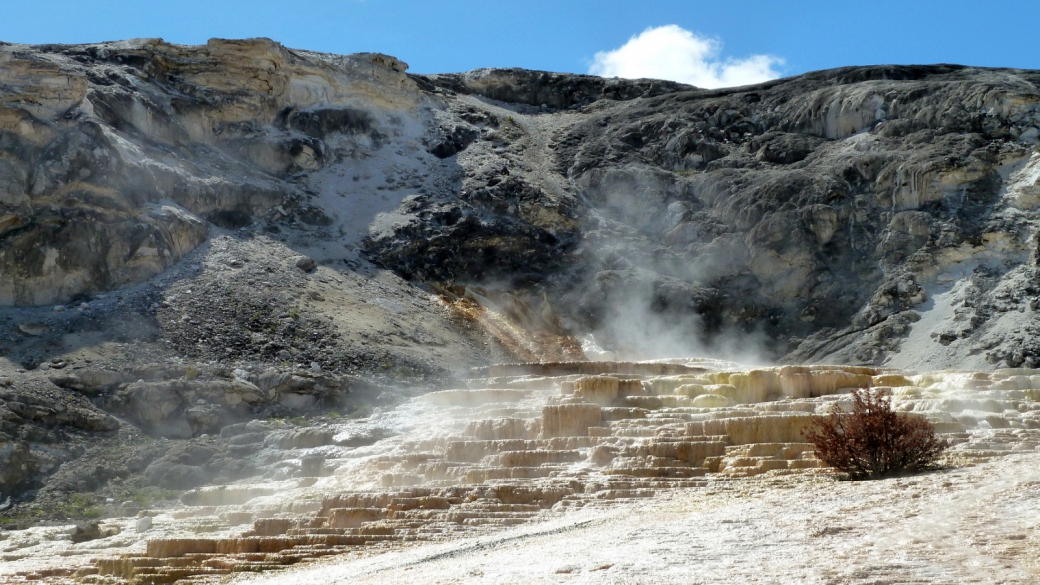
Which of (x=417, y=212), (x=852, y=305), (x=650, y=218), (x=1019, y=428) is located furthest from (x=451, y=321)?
(x=1019, y=428)

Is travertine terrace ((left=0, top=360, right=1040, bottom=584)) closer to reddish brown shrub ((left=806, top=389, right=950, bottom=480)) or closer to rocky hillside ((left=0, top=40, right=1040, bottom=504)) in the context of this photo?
reddish brown shrub ((left=806, top=389, right=950, bottom=480))

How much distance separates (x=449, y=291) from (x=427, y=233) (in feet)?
8.26

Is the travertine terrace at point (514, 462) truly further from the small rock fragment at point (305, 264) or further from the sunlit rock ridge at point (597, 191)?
the sunlit rock ridge at point (597, 191)

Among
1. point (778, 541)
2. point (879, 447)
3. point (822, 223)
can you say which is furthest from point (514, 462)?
point (822, 223)

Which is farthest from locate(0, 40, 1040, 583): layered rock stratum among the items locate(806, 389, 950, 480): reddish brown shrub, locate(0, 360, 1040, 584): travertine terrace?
locate(806, 389, 950, 480): reddish brown shrub

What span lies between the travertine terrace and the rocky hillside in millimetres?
2646

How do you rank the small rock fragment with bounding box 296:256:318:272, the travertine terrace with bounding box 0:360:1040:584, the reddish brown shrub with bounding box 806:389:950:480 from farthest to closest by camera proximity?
the small rock fragment with bounding box 296:256:318:272 < the travertine terrace with bounding box 0:360:1040:584 < the reddish brown shrub with bounding box 806:389:950:480

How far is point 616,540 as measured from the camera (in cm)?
1001

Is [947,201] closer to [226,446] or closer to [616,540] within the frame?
[226,446]

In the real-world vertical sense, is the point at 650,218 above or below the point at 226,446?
above

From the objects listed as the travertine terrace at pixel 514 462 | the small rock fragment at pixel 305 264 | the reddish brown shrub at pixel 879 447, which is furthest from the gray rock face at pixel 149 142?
the reddish brown shrub at pixel 879 447

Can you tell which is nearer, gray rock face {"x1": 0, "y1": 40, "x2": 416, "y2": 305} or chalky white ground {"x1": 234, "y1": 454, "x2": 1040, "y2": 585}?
chalky white ground {"x1": 234, "y1": 454, "x2": 1040, "y2": 585}

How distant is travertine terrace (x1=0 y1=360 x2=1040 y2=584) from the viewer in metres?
12.9

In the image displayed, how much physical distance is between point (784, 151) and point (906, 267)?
7749mm
